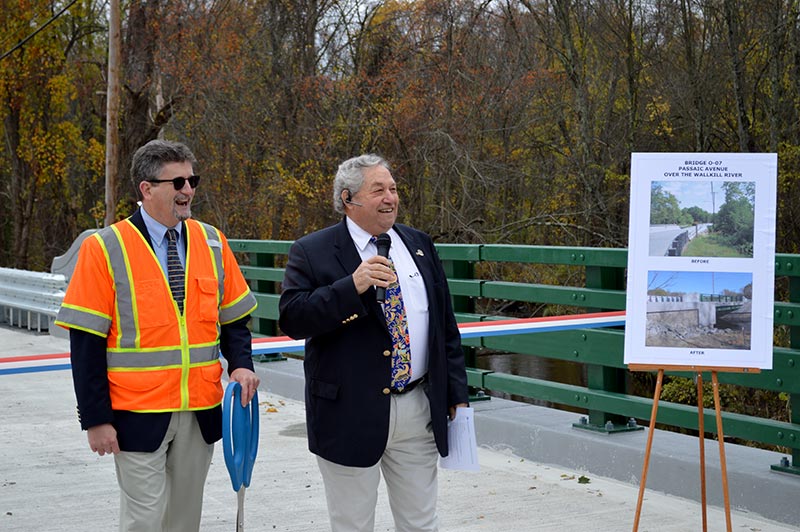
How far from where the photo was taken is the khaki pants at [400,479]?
4.34 metres

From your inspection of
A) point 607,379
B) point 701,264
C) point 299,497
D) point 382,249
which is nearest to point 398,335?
point 382,249

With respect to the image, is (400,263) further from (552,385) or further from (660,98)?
(660,98)

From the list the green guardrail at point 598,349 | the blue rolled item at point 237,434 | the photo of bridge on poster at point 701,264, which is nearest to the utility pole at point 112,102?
the green guardrail at point 598,349

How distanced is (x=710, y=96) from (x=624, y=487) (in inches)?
598

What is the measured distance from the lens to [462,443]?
14.7 feet

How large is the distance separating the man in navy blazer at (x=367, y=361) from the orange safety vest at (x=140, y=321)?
383 mm

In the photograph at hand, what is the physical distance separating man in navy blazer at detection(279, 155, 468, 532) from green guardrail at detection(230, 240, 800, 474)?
255 cm

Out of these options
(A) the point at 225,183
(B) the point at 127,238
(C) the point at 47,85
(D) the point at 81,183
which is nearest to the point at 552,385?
(B) the point at 127,238

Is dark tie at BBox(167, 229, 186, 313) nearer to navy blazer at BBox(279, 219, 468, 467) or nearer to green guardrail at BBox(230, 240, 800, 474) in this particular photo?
navy blazer at BBox(279, 219, 468, 467)

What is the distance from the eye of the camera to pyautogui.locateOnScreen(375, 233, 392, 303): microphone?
13.7 feet

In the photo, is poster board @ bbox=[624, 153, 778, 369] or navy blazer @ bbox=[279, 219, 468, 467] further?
poster board @ bbox=[624, 153, 778, 369]

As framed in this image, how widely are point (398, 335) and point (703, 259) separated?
5.98 ft

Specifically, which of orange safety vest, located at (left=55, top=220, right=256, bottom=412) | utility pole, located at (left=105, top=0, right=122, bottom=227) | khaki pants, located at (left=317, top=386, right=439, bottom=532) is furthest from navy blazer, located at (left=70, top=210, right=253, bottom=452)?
utility pole, located at (left=105, top=0, right=122, bottom=227)

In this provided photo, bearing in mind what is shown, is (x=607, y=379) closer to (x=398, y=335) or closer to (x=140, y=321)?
(x=398, y=335)
